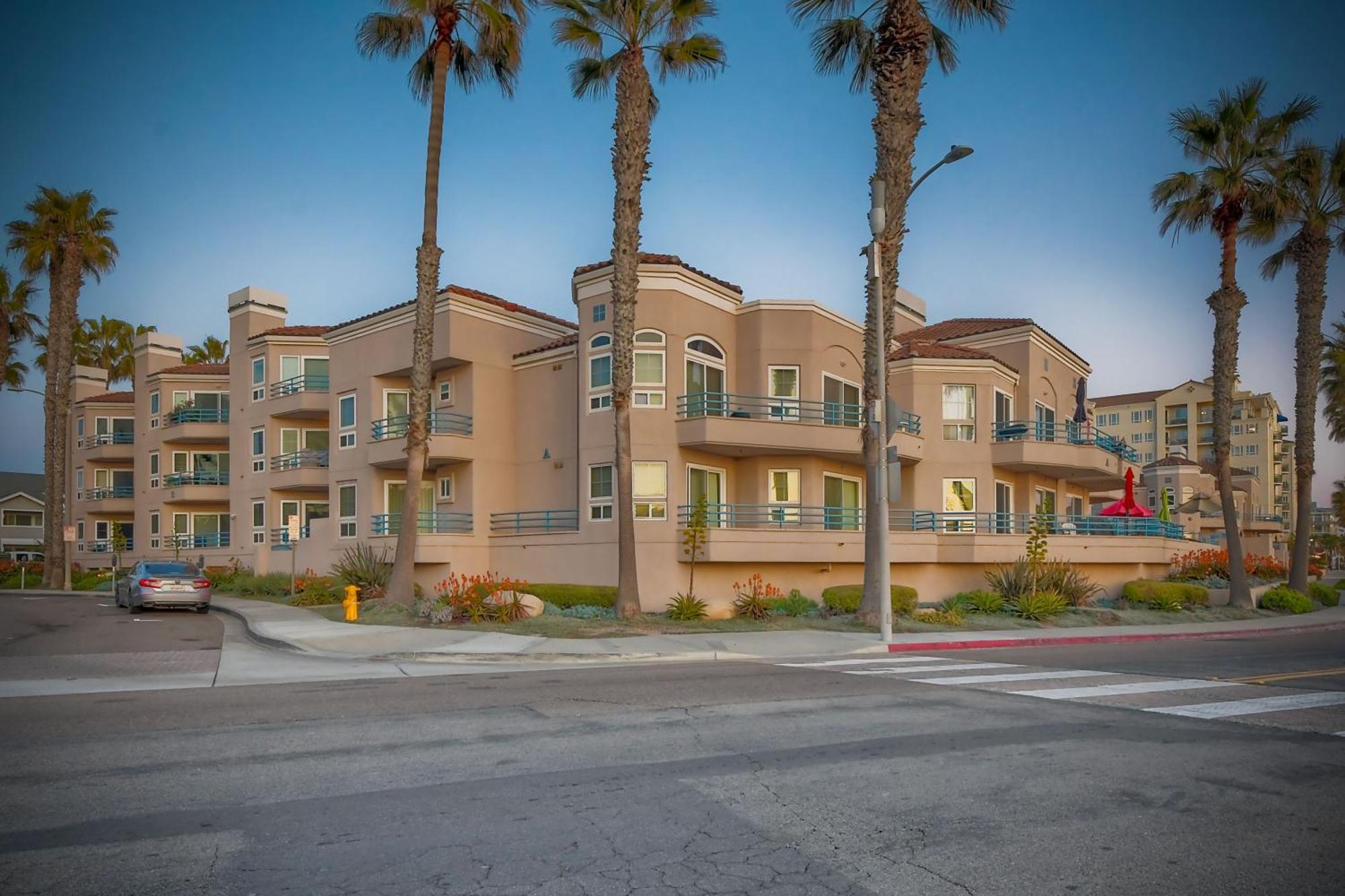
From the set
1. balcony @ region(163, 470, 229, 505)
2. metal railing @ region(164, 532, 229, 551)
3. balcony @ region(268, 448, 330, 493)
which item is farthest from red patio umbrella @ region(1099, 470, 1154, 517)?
balcony @ region(163, 470, 229, 505)

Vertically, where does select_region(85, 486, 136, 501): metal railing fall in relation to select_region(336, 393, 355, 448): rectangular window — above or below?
below

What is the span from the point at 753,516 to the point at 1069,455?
1196 centimetres

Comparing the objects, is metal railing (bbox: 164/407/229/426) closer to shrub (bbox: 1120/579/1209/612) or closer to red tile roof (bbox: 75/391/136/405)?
red tile roof (bbox: 75/391/136/405)

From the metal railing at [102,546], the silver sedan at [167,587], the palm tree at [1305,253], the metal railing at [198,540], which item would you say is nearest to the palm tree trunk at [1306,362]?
the palm tree at [1305,253]

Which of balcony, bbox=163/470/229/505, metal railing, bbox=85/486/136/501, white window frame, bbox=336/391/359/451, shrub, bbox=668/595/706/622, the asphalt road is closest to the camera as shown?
the asphalt road

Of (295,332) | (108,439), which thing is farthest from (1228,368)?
(108,439)

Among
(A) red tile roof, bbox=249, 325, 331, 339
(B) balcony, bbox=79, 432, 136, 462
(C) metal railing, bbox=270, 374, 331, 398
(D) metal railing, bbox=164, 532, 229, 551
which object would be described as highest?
(A) red tile roof, bbox=249, 325, 331, 339

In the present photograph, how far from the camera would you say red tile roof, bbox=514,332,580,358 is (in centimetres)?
2745

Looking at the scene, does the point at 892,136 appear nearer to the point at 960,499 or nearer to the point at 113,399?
the point at 960,499

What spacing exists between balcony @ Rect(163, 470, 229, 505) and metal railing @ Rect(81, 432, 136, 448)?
372 inches

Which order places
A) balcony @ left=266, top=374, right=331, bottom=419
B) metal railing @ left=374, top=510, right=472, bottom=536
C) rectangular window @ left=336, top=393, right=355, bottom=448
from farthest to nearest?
balcony @ left=266, top=374, right=331, bottom=419 → rectangular window @ left=336, top=393, right=355, bottom=448 → metal railing @ left=374, top=510, right=472, bottom=536

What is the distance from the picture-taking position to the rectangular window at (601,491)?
83.3 ft

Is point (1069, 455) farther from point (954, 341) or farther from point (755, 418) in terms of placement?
point (755, 418)

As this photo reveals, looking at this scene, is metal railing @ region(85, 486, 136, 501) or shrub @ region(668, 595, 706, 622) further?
metal railing @ region(85, 486, 136, 501)
